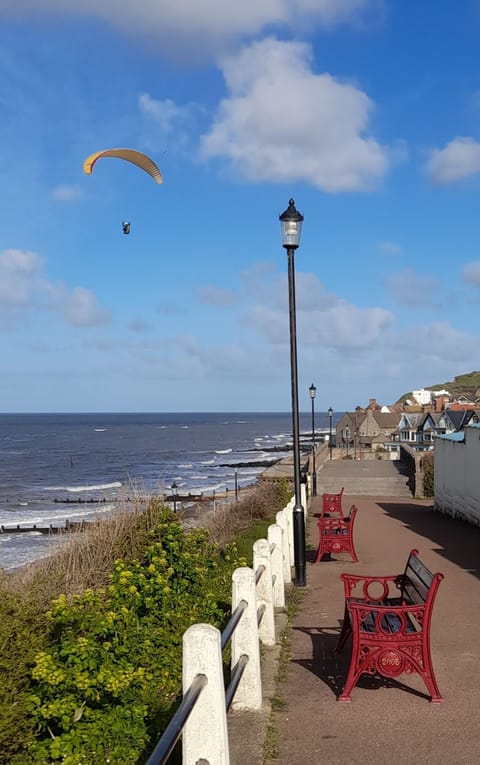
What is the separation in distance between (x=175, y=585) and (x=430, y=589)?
133 inches

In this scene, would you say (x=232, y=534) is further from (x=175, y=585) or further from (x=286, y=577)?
(x=175, y=585)

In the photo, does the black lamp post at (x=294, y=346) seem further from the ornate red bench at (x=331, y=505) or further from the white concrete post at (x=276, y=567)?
the ornate red bench at (x=331, y=505)

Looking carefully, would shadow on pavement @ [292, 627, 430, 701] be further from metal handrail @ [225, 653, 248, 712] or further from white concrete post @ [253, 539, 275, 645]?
metal handrail @ [225, 653, 248, 712]

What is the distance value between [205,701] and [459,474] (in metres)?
16.1

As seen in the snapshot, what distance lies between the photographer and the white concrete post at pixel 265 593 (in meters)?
7.07

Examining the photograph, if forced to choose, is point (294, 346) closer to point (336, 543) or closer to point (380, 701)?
point (336, 543)

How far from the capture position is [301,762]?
4.56 metres

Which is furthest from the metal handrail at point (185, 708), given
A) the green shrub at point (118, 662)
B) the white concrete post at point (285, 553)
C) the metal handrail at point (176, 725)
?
the white concrete post at point (285, 553)

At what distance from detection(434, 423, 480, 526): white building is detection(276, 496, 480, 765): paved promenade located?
6985 mm

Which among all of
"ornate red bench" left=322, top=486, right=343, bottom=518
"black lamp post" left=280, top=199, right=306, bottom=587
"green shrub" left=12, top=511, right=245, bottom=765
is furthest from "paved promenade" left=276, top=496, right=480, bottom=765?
"ornate red bench" left=322, top=486, right=343, bottom=518

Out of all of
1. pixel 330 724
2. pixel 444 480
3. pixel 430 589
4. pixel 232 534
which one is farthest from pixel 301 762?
pixel 444 480

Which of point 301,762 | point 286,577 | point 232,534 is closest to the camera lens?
point 301,762

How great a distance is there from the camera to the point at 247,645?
5535 mm

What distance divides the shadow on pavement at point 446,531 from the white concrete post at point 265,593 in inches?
180
